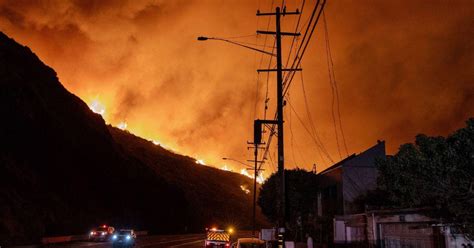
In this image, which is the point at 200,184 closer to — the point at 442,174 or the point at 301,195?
the point at 301,195

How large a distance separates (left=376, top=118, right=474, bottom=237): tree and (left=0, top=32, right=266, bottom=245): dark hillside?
35.6 m

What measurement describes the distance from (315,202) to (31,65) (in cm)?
5203

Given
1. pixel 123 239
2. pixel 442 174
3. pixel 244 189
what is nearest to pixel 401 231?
pixel 442 174

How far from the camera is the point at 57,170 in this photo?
66.1 meters

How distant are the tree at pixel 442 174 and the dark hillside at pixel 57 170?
3560 centimetres

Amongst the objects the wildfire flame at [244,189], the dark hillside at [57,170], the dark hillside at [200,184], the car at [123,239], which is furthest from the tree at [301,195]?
the wildfire flame at [244,189]

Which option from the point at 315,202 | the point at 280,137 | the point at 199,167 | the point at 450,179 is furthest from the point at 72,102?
the point at 199,167

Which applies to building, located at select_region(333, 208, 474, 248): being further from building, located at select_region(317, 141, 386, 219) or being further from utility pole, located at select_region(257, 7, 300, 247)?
building, located at select_region(317, 141, 386, 219)

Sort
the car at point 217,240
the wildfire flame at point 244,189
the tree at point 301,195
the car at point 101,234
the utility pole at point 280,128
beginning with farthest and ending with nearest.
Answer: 1. the wildfire flame at point 244,189
2. the car at point 101,234
3. the tree at point 301,195
4. the car at point 217,240
5. the utility pole at point 280,128

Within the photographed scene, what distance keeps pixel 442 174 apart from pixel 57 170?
201ft

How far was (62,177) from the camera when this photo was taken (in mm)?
66312

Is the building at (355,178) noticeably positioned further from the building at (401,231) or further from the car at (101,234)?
the car at (101,234)

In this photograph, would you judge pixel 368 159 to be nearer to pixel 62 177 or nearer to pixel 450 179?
pixel 450 179

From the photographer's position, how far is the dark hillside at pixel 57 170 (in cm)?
5347
